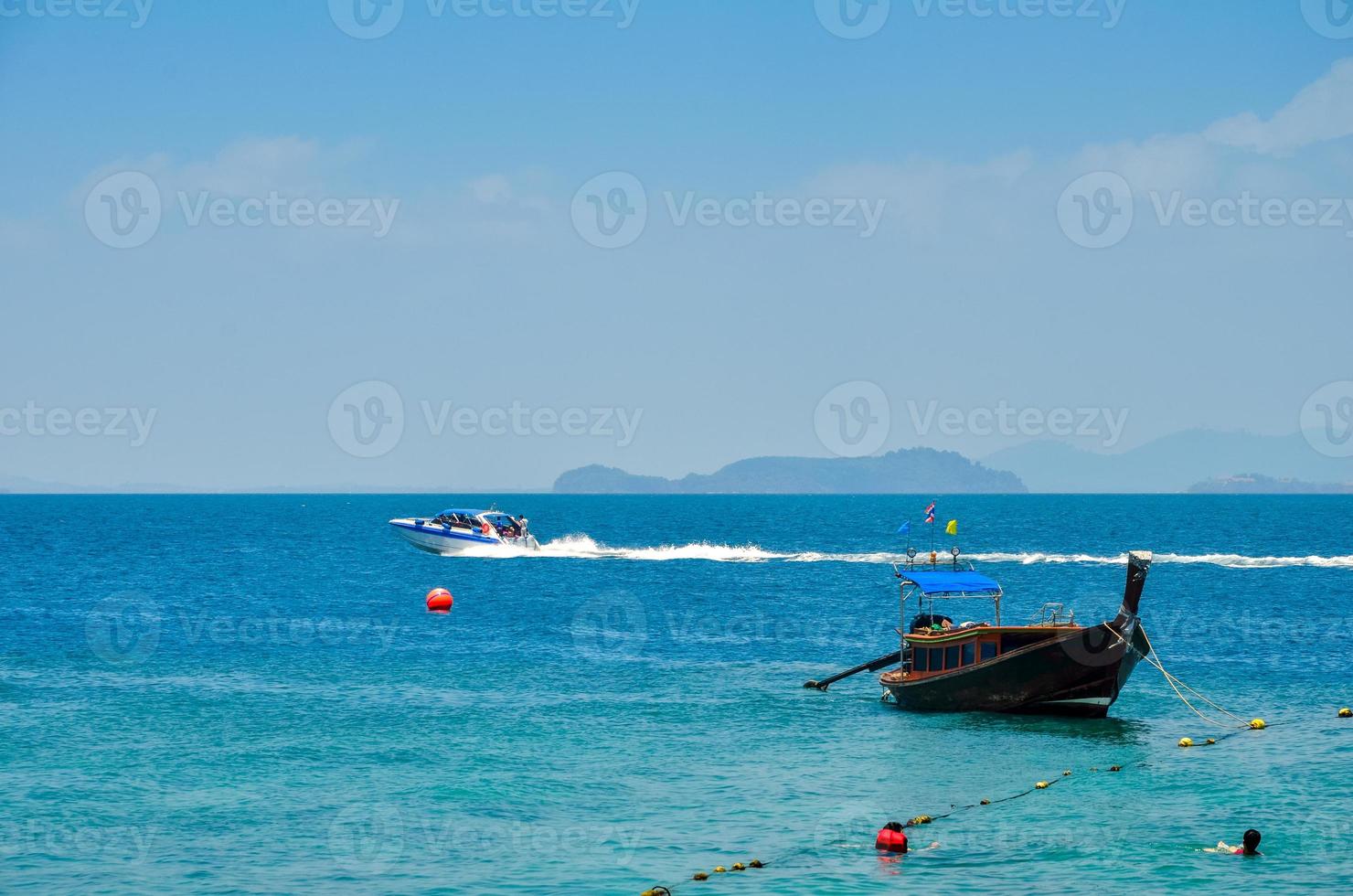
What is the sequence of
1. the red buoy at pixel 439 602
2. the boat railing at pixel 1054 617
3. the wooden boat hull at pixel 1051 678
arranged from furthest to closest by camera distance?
the red buoy at pixel 439 602 < the boat railing at pixel 1054 617 < the wooden boat hull at pixel 1051 678

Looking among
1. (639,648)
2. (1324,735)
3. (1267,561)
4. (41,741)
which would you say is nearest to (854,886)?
(1324,735)

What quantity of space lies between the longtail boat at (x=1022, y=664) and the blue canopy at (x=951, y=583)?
0.07 m

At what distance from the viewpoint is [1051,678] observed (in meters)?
45.0

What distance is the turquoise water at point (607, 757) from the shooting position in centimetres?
2869

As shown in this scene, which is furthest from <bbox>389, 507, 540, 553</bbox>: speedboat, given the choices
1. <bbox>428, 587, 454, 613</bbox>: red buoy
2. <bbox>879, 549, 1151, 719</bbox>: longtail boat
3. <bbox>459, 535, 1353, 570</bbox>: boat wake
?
<bbox>879, 549, 1151, 719</bbox>: longtail boat

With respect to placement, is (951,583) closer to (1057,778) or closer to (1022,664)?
(1022,664)

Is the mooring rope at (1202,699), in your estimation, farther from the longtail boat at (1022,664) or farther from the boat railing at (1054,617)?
the boat railing at (1054,617)

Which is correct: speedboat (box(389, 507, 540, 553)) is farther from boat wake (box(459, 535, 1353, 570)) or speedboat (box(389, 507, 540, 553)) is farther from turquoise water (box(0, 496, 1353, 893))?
turquoise water (box(0, 496, 1353, 893))

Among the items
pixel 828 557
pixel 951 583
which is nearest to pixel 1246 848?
pixel 951 583

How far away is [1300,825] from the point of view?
1220 inches

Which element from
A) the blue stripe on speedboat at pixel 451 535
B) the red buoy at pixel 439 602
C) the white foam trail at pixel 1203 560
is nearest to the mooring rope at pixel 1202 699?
the red buoy at pixel 439 602

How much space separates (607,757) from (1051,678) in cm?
1601

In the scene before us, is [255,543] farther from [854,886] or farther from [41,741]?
[854,886]

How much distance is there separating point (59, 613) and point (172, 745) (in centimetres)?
4464
